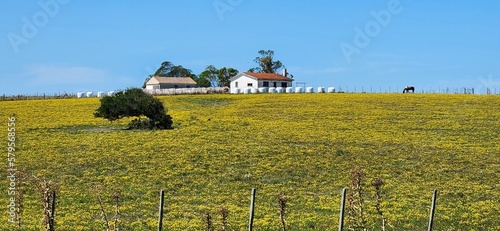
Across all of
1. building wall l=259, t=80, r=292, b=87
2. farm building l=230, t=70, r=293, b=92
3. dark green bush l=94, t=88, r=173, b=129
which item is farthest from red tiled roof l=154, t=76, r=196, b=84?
dark green bush l=94, t=88, r=173, b=129

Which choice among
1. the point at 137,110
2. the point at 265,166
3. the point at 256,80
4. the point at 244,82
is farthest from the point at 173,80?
the point at 265,166

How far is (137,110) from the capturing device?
145 ft

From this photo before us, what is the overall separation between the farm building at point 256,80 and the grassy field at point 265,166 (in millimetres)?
53775

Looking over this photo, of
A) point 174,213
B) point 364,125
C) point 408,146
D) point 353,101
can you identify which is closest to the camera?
point 174,213

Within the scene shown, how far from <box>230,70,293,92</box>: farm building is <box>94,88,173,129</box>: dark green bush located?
59560 mm

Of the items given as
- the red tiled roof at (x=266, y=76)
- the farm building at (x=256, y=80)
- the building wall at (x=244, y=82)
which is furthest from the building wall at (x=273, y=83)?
the building wall at (x=244, y=82)

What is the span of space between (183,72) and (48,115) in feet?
309

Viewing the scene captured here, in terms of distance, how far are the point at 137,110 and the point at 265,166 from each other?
61.7ft

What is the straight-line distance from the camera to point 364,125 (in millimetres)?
43594

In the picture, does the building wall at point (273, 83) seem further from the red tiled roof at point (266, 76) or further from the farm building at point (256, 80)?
the red tiled roof at point (266, 76)

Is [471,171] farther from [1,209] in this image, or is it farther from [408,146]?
[1,209]

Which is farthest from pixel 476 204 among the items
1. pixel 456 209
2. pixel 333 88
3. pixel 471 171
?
pixel 333 88

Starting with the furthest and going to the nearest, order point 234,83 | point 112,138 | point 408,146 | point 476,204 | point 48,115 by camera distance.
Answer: point 234,83 → point 48,115 → point 112,138 → point 408,146 → point 476,204

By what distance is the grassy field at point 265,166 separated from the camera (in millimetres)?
Result: 19281
